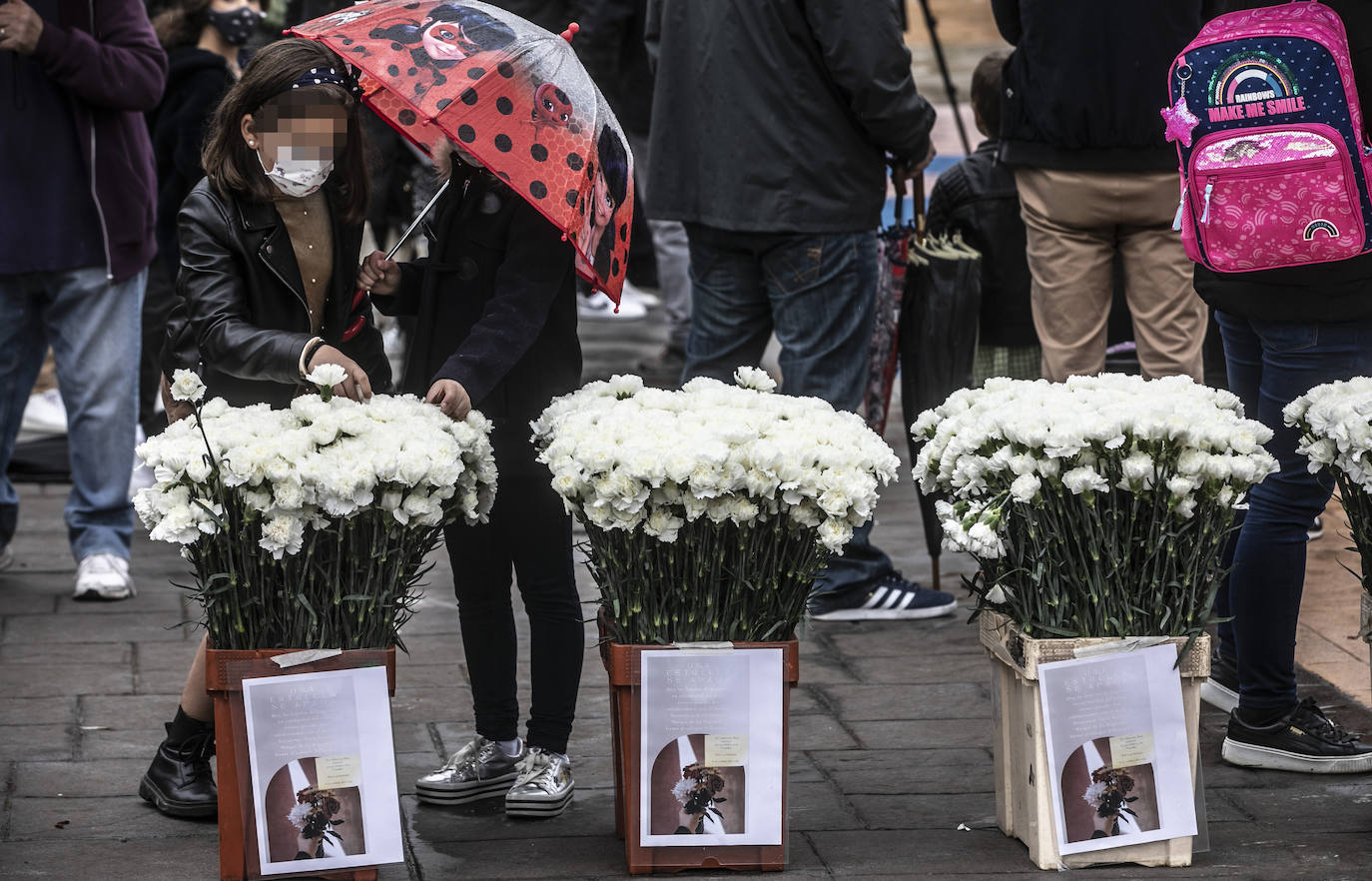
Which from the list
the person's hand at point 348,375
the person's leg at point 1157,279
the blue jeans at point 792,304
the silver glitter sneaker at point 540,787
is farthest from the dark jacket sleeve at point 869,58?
the silver glitter sneaker at point 540,787

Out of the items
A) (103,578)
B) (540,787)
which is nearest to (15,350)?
(103,578)

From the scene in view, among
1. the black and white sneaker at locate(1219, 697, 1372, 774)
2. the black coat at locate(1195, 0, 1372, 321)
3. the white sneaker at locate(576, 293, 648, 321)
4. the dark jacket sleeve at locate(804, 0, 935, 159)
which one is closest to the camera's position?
the black coat at locate(1195, 0, 1372, 321)

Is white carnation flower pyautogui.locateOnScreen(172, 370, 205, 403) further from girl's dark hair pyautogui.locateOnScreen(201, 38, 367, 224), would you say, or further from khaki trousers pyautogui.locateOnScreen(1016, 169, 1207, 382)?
khaki trousers pyautogui.locateOnScreen(1016, 169, 1207, 382)

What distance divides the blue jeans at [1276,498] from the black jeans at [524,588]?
1370 millimetres

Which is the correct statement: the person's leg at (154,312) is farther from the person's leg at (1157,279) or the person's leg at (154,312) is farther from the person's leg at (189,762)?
the person's leg at (1157,279)

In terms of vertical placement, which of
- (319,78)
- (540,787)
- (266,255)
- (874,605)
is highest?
(319,78)

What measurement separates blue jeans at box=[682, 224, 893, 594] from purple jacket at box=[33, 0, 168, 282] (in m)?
1.64

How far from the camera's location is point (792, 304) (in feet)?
15.6

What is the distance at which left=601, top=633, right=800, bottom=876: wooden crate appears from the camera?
3197 mm

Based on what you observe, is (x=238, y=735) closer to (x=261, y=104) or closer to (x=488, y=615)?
(x=488, y=615)

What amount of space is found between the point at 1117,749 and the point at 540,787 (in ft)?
3.71

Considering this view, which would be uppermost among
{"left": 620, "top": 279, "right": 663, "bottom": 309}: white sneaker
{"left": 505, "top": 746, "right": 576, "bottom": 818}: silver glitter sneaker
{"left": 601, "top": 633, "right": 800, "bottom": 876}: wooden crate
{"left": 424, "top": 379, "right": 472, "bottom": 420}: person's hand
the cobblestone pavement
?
{"left": 424, "top": 379, "right": 472, "bottom": 420}: person's hand

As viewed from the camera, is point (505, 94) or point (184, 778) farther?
point (184, 778)

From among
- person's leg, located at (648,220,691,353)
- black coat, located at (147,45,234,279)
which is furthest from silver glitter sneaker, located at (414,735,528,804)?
person's leg, located at (648,220,691,353)
